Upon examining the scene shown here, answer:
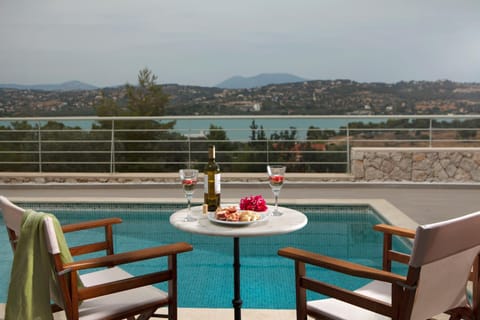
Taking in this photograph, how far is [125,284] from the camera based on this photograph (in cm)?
182

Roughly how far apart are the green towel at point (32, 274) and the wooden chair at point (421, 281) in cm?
83

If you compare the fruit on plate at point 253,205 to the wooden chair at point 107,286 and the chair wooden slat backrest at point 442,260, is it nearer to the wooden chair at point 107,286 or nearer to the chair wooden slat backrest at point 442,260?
the wooden chair at point 107,286

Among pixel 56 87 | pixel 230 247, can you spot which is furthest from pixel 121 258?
pixel 56 87

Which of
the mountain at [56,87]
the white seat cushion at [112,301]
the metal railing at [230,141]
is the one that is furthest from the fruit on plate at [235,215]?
the mountain at [56,87]

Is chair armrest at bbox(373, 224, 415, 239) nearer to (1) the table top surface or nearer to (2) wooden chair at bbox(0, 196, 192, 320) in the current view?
(1) the table top surface

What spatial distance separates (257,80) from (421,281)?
13055 millimetres

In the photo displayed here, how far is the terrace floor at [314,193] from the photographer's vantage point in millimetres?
5438

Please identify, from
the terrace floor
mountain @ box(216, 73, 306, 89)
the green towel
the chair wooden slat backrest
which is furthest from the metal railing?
mountain @ box(216, 73, 306, 89)

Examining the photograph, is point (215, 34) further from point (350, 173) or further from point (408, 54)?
point (350, 173)

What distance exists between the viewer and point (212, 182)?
229 centimetres

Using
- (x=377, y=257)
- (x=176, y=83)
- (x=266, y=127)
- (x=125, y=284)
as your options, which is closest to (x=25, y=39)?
(x=176, y=83)

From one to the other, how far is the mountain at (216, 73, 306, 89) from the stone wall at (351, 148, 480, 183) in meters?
7.01

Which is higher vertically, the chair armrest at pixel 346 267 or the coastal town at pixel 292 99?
the coastal town at pixel 292 99

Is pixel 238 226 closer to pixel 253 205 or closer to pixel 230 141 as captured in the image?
pixel 253 205
